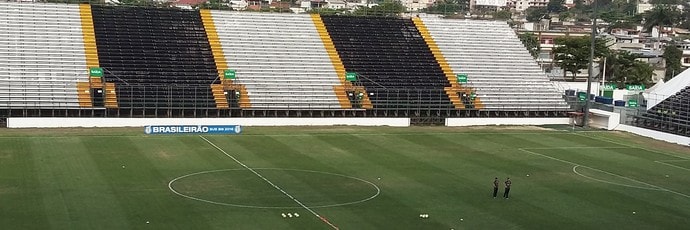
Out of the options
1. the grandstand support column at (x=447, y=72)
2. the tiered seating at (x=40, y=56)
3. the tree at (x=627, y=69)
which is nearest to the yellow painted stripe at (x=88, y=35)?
the tiered seating at (x=40, y=56)

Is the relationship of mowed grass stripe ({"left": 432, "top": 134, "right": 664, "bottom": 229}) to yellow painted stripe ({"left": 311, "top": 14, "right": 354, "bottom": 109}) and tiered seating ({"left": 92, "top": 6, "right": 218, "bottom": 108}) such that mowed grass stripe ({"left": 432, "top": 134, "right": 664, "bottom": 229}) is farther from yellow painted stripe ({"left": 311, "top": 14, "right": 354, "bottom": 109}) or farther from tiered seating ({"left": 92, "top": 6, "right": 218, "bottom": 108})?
tiered seating ({"left": 92, "top": 6, "right": 218, "bottom": 108})

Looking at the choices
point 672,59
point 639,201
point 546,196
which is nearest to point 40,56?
point 546,196

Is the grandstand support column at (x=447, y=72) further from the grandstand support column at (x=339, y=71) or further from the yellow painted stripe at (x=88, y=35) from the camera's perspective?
the yellow painted stripe at (x=88, y=35)

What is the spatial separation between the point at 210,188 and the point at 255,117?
2380 centimetres

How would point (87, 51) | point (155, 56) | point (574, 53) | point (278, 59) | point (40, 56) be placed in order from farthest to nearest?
point (574, 53) → point (278, 59) → point (155, 56) → point (87, 51) → point (40, 56)

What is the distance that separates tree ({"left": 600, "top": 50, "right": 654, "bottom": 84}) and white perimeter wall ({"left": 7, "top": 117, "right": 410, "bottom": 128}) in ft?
150

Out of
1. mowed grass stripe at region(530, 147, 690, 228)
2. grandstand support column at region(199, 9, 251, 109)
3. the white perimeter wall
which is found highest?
grandstand support column at region(199, 9, 251, 109)

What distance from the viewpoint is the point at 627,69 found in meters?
99.6

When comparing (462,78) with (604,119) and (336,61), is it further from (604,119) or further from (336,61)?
(604,119)

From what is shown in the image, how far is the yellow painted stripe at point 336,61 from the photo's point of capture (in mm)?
63875

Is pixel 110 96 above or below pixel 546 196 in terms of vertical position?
above

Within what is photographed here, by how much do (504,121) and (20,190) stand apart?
1564 inches

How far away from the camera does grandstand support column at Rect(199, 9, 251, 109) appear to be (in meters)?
60.4

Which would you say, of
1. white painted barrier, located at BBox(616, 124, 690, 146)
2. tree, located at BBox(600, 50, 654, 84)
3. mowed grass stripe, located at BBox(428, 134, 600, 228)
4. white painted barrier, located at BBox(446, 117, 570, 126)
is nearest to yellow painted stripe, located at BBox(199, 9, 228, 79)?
white painted barrier, located at BBox(446, 117, 570, 126)
